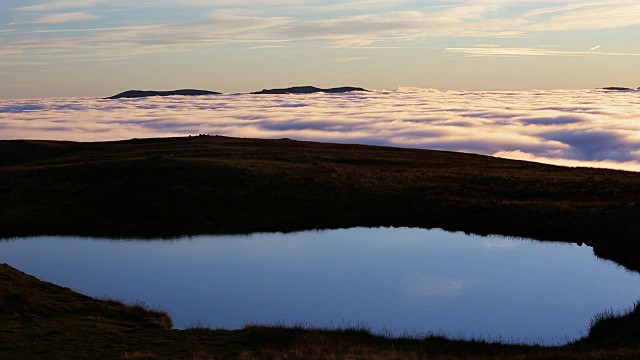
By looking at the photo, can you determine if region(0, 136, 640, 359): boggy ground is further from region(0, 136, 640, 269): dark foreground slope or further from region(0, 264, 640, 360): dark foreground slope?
region(0, 264, 640, 360): dark foreground slope

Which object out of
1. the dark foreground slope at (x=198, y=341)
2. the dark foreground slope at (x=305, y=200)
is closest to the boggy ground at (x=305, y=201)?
the dark foreground slope at (x=305, y=200)

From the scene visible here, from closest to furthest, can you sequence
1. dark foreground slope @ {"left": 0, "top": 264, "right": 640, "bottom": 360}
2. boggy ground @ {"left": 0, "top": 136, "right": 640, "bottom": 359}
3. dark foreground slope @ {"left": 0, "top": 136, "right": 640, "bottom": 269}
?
dark foreground slope @ {"left": 0, "top": 264, "right": 640, "bottom": 360} < boggy ground @ {"left": 0, "top": 136, "right": 640, "bottom": 359} < dark foreground slope @ {"left": 0, "top": 136, "right": 640, "bottom": 269}

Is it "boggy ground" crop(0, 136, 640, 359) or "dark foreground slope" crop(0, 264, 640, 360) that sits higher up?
"boggy ground" crop(0, 136, 640, 359)

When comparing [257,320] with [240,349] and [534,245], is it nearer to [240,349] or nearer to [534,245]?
[240,349]

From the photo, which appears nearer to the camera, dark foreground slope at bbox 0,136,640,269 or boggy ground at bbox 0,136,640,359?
boggy ground at bbox 0,136,640,359

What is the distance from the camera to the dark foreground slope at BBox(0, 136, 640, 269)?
49875 millimetres

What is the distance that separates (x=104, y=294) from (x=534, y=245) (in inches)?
1086

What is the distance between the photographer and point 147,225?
52438mm

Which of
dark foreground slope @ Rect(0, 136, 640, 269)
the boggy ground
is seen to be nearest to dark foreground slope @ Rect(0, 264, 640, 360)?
the boggy ground

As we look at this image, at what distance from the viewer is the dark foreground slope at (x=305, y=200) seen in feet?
164

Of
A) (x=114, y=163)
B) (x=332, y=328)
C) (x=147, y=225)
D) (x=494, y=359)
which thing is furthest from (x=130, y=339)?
(x=114, y=163)

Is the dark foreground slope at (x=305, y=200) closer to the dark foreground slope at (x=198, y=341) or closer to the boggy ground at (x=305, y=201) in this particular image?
the boggy ground at (x=305, y=201)

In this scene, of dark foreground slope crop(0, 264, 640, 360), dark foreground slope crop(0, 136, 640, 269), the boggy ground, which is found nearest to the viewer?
dark foreground slope crop(0, 264, 640, 360)

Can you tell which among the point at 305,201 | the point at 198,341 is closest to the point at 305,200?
the point at 305,201
